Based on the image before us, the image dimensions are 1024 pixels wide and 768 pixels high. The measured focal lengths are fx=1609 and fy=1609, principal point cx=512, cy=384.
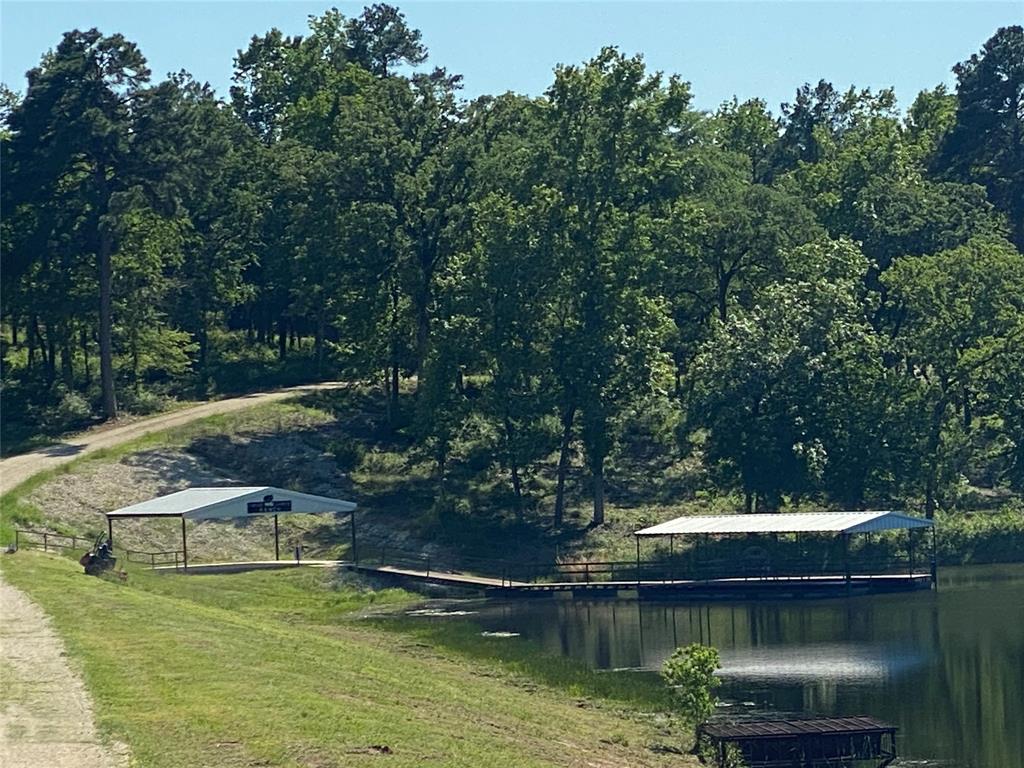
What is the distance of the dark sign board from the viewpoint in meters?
70.8

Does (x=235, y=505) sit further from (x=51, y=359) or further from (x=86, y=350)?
(x=86, y=350)

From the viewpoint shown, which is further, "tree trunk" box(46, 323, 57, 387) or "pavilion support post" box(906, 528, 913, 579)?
"tree trunk" box(46, 323, 57, 387)

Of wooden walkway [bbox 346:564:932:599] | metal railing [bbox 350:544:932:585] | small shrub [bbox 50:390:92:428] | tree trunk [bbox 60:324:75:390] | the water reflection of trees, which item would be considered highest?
tree trunk [bbox 60:324:75:390]

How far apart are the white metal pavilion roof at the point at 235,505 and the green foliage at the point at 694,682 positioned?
34.3 meters

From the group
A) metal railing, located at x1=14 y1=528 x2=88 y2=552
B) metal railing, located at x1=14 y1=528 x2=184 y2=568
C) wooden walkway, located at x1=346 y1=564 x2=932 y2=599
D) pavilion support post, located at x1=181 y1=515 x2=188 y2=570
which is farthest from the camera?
pavilion support post, located at x1=181 y1=515 x2=188 y2=570

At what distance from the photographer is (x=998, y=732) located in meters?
39.2

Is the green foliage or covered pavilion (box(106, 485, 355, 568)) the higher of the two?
covered pavilion (box(106, 485, 355, 568))

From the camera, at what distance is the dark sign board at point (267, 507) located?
70812 millimetres

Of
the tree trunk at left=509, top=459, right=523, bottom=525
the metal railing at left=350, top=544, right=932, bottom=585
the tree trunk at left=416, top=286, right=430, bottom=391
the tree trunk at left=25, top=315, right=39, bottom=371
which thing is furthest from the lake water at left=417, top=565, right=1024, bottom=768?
the tree trunk at left=25, top=315, right=39, bottom=371

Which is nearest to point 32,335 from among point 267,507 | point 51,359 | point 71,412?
point 51,359

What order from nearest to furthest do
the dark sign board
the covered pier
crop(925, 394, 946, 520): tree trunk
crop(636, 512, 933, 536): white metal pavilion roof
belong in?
1. the covered pier
2. crop(636, 512, 933, 536): white metal pavilion roof
3. the dark sign board
4. crop(925, 394, 946, 520): tree trunk

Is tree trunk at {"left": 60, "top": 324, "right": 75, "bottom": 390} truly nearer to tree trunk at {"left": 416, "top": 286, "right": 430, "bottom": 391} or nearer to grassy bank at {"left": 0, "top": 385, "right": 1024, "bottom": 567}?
grassy bank at {"left": 0, "top": 385, "right": 1024, "bottom": 567}

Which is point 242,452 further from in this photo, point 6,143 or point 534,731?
point 534,731

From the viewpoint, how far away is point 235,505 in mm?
70938
